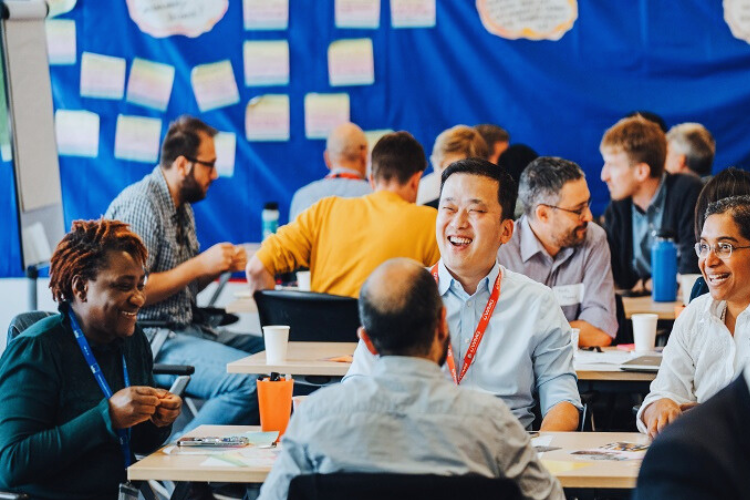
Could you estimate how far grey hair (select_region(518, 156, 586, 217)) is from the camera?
4.15 m

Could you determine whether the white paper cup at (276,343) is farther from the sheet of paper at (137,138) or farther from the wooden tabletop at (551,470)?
the sheet of paper at (137,138)

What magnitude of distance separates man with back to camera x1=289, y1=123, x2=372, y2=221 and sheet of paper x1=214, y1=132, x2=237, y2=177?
2.72ft

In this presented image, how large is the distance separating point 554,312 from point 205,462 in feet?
3.36

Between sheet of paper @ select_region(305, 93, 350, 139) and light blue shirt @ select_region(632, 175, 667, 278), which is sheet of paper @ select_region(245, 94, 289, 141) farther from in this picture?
light blue shirt @ select_region(632, 175, 667, 278)

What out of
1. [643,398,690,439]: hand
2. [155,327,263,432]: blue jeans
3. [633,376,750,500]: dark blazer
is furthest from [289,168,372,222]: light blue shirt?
[633,376,750,500]: dark blazer

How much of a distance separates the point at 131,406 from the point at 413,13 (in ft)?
14.9

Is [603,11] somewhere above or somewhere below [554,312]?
above

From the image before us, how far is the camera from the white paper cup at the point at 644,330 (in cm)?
392

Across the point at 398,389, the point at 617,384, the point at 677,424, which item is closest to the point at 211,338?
the point at 617,384

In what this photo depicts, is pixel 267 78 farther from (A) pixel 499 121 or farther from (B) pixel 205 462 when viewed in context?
(B) pixel 205 462

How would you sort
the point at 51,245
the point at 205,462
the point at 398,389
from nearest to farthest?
the point at 398,389
the point at 205,462
the point at 51,245

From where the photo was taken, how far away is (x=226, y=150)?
6973mm

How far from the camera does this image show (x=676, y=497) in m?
0.84

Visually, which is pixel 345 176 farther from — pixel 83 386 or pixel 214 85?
pixel 83 386
